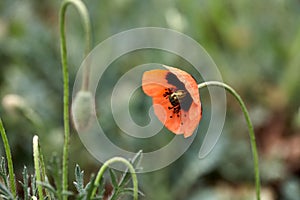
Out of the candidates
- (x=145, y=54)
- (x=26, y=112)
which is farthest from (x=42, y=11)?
(x=26, y=112)

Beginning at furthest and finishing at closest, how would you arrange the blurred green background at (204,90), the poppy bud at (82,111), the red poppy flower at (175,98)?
the blurred green background at (204,90), the poppy bud at (82,111), the red poppy flower at (175,98)

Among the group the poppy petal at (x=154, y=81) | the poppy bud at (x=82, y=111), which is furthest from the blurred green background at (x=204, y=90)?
the poppy petal at (x=154, y=81)

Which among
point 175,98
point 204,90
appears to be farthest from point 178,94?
point 204,90

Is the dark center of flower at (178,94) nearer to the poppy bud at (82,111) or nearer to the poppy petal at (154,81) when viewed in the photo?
the poppy petal at (154,81)

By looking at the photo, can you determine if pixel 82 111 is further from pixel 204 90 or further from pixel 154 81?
pixel 204 90

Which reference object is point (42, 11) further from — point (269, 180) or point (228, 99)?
point (269, 180)

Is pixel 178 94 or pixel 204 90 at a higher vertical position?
pixel 204 90
